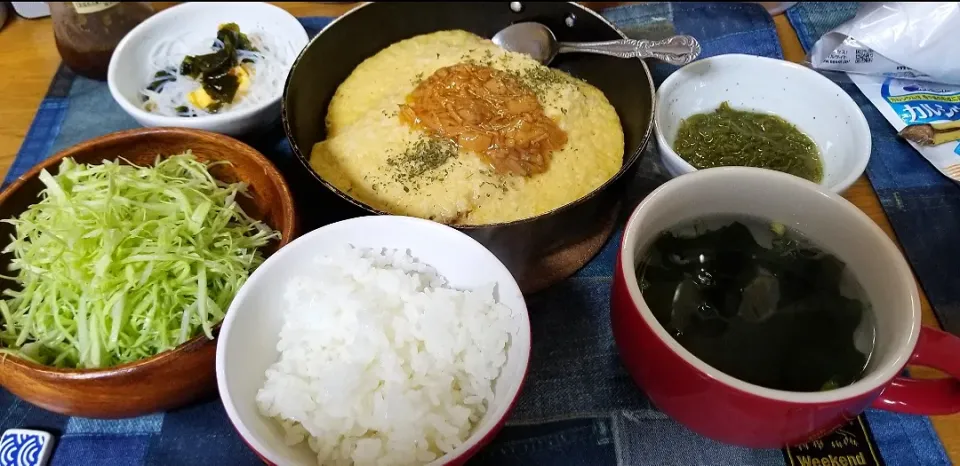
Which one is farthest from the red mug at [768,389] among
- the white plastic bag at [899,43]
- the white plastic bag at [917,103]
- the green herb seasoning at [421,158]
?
the white plastic bag at [899,43]

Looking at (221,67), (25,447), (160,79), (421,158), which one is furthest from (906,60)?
(25,447)

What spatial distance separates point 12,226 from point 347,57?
98cm

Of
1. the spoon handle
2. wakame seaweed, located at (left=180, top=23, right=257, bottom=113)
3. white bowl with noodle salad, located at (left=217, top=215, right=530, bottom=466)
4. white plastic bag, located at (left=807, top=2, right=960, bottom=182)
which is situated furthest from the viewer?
wakame seaweed, located at (left=180, top=23, right=257, bottom=113)

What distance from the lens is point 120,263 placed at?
4.10 ft

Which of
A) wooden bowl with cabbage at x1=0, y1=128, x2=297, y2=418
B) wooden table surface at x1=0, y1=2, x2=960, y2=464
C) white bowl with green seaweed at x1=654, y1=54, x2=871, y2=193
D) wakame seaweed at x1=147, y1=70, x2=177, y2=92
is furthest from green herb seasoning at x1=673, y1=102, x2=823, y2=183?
wakame seaweed at x1=147, y1=70, x2=177, y2=92

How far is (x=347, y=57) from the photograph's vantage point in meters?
1.92

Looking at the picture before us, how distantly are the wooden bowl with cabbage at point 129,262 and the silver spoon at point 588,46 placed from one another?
0.89 metres

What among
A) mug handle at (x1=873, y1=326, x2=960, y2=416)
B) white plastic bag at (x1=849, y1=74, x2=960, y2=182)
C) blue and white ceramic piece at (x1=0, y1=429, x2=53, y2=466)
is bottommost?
blue and white ceramic piece at (x1=0, y1=429, x2=53, y2=466)

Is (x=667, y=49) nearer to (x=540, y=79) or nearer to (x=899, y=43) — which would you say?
(x=540, y=79)

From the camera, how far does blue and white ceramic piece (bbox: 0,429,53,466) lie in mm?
1222

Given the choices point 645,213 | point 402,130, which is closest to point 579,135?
point 402,130

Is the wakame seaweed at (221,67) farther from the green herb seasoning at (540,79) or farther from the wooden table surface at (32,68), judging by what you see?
the green herb seasoning at (540,79)

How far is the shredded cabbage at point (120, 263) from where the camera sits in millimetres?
1194

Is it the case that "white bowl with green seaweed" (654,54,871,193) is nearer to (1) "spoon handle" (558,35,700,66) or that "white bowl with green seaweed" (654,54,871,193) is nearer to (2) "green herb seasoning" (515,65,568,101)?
(1) "spoon handle" (558,35,700,66)
